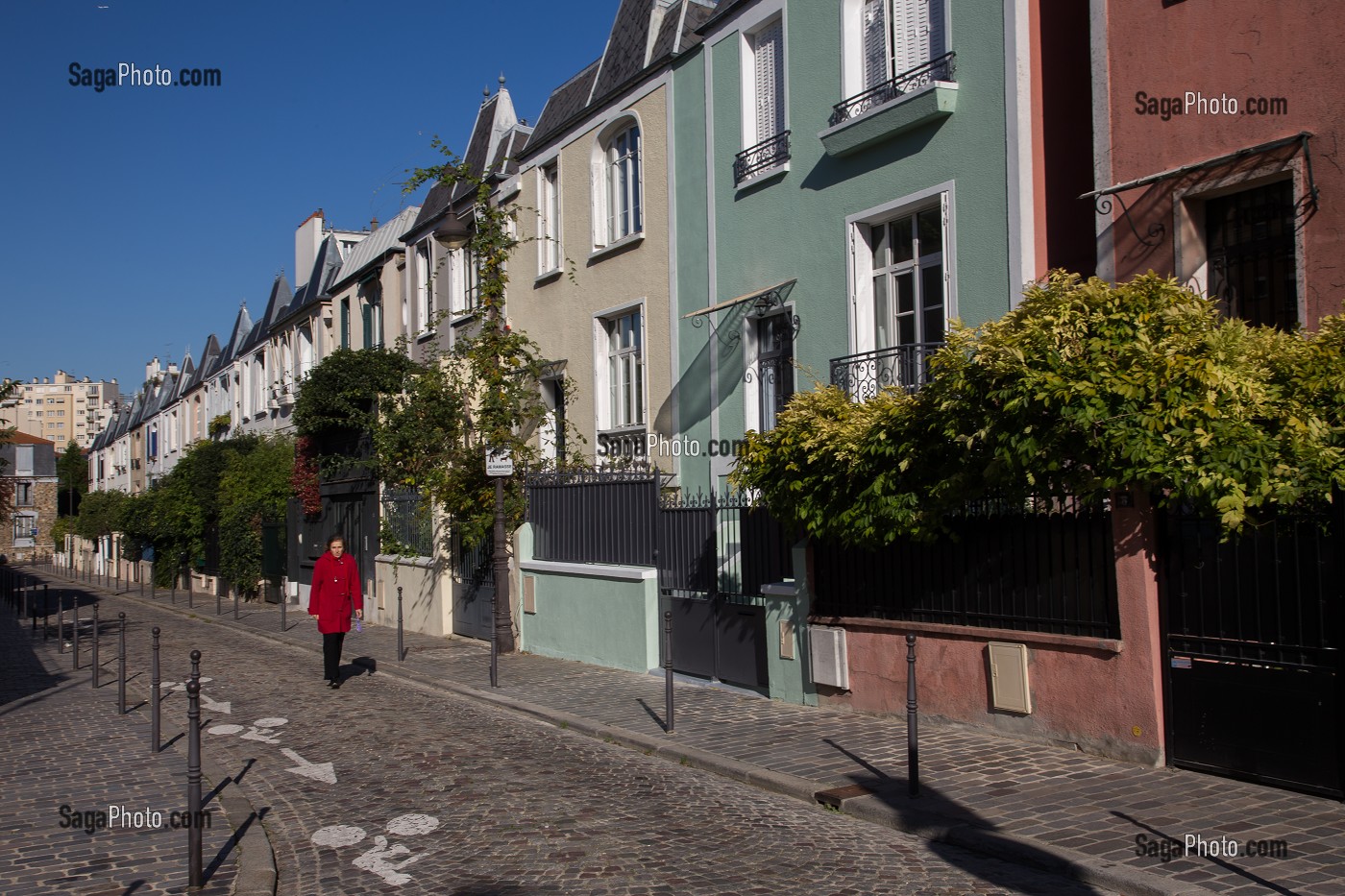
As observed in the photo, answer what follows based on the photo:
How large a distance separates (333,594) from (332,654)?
73cm

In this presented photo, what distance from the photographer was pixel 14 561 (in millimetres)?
91188

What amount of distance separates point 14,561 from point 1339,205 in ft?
333

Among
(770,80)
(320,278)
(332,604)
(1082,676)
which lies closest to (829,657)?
(1082,676)

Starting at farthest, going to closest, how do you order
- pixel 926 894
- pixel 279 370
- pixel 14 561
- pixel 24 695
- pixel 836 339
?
pixel 14 561
pixel 279 370
pixel 24 695
pixel 836 339
pixel 926 894

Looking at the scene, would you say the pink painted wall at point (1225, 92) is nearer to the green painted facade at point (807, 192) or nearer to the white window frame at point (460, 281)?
the green painted facade at point (807, 192)

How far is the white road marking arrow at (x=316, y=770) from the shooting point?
29.3ft

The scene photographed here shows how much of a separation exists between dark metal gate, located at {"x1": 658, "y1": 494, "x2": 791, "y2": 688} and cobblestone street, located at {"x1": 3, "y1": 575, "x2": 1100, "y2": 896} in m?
2.41

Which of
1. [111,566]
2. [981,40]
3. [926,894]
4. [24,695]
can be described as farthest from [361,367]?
[111,566]

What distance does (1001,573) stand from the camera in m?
9.27

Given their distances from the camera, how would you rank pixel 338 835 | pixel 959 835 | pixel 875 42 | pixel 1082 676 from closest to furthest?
1. pixel 959 835
2. pixel 338 835
3. pixel 1082 676
4. pixel 875 42

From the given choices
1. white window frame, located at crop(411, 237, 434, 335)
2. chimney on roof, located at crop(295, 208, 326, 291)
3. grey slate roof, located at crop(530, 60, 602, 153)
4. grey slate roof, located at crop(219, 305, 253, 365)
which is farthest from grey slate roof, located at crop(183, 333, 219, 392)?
grey slate roof, located at crop(530, 60, 602, 153)

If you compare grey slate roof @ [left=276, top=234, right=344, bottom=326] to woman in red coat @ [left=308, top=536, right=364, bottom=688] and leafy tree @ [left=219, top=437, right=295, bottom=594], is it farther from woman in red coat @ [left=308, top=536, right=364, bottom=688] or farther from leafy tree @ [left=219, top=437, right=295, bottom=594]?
woman in red coat @ [left=308, top=536, right=364, bottom=688]

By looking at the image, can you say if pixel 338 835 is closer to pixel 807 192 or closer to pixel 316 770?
pixel 316 770

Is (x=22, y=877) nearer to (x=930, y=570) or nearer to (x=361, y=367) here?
(x=930, y=570)
